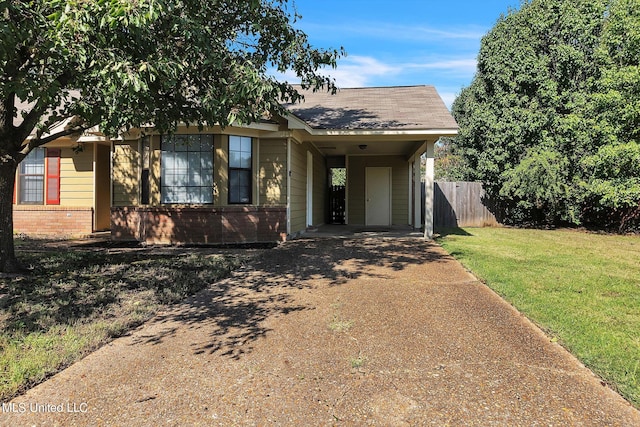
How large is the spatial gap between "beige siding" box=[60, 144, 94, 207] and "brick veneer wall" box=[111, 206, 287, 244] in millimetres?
3119

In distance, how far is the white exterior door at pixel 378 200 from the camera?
52.0ft

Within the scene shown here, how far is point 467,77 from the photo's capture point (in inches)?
953

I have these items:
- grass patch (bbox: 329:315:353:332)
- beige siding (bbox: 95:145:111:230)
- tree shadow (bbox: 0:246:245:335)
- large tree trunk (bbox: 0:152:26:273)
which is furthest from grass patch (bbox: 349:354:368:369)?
beige siding (bbox: 95:145:111:230)

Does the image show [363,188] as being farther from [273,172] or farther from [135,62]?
[135,62]

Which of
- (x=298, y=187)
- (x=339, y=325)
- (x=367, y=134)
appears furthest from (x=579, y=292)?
(x=298, y=187)

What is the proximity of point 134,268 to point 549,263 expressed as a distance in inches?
294

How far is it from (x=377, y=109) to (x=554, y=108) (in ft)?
25.7

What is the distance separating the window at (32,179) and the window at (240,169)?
21.9 feet

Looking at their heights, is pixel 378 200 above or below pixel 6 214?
above

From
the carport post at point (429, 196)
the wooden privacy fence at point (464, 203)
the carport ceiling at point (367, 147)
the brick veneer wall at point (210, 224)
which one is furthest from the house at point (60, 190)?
the wooden privacy fence at point (464, 203)

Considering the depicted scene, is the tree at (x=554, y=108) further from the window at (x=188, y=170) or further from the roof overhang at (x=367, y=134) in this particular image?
the window at (x=188, y=170)

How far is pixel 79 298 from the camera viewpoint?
4.82m

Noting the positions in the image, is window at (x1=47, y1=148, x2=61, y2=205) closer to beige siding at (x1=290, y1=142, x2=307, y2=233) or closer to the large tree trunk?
the large tree trunk

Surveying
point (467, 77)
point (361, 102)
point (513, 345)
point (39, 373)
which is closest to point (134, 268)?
point (39, 373)
